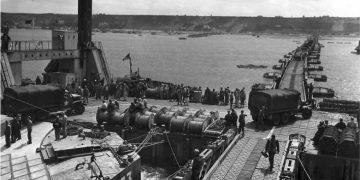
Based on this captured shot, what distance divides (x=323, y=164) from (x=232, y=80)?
5815cm

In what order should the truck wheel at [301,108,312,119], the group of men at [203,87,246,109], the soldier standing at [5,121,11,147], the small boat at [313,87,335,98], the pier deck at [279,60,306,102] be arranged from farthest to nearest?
the small boat at [313,87,335,98]
the pier deck at [279,60,306,102]
the group of men at [203,87,246,109]
the truck wheel at [301,108,312,119]
the soldier standing at [5,121,11,147]

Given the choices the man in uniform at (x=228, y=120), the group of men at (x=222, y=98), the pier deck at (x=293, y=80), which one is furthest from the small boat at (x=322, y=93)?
the man in uniform at (x=228, y=120)

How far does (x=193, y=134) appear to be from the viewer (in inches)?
969

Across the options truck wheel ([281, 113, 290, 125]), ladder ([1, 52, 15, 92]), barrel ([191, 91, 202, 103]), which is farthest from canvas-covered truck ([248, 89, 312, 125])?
ladder ([1, 52, 15, 92])

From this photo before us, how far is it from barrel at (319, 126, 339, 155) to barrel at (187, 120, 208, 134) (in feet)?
21.7

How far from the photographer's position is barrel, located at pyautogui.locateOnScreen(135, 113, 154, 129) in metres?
25.4

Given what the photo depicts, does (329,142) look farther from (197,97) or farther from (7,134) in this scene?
(197,97)

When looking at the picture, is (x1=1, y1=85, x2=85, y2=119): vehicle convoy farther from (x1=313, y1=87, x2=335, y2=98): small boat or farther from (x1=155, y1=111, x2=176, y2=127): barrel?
(x1=313, y1=87, x2=335, y2=98): small boat

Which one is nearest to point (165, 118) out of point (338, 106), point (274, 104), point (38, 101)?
point (274, 104)

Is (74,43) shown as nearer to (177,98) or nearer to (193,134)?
(177,98)

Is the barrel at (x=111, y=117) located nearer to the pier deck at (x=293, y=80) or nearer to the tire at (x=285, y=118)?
the tire at (x=285, y=118)

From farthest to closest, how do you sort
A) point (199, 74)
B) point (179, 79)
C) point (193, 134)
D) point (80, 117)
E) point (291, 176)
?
1. point (199, 74)
2. point (179, 79)
3. point (80, 117)
4. point (193, 134)
5. point (291, 176)

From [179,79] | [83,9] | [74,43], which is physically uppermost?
[83,9]

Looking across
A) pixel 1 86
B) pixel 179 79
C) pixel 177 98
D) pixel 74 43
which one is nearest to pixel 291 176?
pixel 177 98
